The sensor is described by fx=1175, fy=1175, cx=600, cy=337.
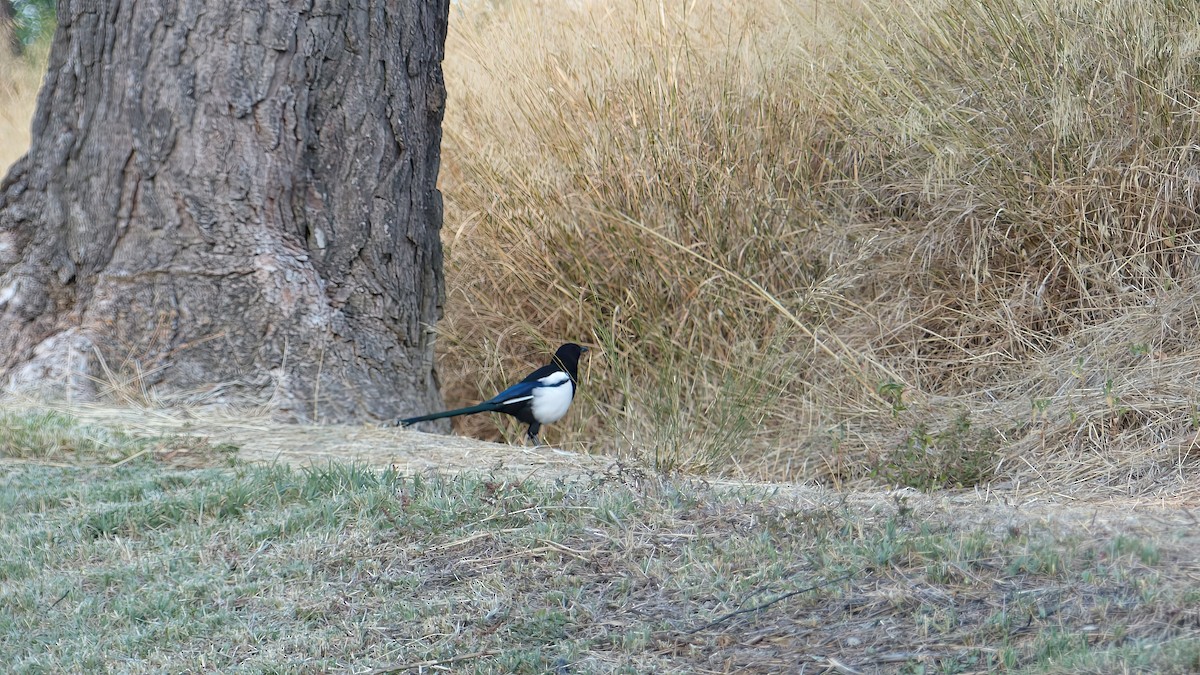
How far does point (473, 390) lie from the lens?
21.4ft

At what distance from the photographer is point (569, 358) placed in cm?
544

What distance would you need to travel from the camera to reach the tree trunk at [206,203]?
4672 mm

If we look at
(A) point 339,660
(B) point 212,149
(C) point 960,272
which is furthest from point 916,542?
(B) point 212,149

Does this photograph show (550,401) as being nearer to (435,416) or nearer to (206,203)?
(435,416)

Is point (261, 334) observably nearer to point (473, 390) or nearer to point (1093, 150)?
point (473, 390)

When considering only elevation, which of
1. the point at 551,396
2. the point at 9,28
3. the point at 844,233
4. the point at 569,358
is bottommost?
the point at 551,396

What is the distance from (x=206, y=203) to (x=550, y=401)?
5.32ft

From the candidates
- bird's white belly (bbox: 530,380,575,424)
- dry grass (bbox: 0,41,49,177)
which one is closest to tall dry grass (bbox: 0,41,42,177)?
dry grass (bbox: 0,41,49,177)

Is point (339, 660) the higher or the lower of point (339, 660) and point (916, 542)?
the lower

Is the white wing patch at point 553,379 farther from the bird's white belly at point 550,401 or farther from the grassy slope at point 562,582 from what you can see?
the grassy slope at point 562,582

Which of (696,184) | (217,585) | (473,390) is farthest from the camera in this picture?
(473,390)

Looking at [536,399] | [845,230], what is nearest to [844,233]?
[845,230]

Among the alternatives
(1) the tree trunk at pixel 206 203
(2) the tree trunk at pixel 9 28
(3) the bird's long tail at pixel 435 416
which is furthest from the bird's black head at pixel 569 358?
(2) the tree trunk at pixel 9 28

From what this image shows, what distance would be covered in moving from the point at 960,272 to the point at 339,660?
3718 millimetres
